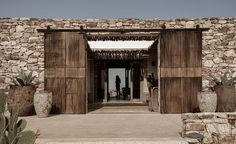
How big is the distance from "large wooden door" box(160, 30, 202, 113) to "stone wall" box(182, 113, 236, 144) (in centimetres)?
449

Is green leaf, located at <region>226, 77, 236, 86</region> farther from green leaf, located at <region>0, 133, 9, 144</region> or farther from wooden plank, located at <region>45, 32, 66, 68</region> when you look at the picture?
green leaf, located at <region>0, 133, 9, 144</region>

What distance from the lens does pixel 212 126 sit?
6391 millimetres

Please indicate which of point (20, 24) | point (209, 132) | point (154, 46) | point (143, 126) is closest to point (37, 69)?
point (20, 24)

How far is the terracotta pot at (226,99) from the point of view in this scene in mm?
10242

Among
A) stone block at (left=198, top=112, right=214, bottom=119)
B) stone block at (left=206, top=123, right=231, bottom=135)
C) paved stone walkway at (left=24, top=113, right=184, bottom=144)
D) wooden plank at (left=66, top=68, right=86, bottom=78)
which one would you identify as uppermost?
wooden plank at (left=66, top=68, right=86, bottom=78)

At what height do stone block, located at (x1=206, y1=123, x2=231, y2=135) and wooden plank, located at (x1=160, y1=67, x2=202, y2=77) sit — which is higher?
wooden plank, located at (x1=160, y1=67, x2=202, y2=77)

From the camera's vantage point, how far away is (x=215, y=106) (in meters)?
9.89

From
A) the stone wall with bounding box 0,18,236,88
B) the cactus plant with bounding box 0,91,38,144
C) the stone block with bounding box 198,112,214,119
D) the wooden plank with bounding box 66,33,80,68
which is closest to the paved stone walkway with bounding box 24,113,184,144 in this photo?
the stone block with bounding box 198,112,214,119

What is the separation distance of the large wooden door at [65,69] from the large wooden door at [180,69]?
107 inches

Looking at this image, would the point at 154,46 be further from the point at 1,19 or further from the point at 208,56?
the point at 1,19

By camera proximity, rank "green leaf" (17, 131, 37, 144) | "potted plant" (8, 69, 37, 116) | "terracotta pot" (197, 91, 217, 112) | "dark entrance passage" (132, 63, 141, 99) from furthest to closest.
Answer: "dark entrance passage" (132, 63, 141, 99)
"potted plant" (8, 69, 37, 116)
"terracotta pot" (197, 91, 217, 112)
"green leaf" (17, 131, 37, 144)

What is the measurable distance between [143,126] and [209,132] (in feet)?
6.07

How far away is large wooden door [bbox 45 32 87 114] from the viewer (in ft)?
36.0

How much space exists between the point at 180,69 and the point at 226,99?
5.91 feet
